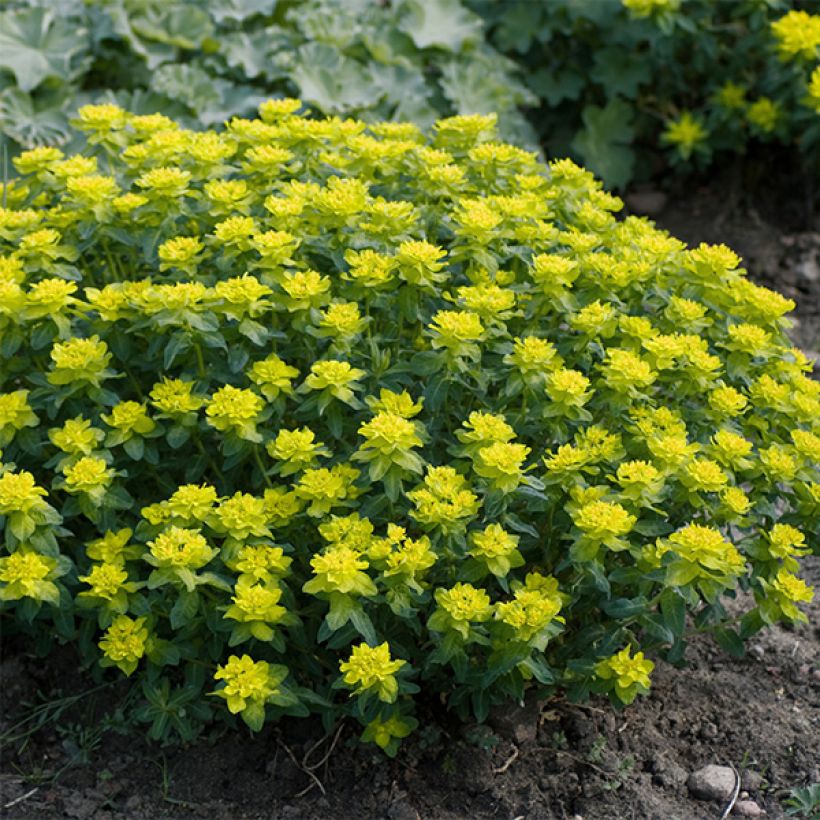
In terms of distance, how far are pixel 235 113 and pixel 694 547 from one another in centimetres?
301

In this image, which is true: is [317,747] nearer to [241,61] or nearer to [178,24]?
[241,61]

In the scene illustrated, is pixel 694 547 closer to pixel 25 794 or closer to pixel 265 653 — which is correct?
pixel 265 653

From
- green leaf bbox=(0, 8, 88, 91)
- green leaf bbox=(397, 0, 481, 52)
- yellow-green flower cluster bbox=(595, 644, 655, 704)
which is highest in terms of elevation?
green leaf bbox=(397, 0, 481, 52)

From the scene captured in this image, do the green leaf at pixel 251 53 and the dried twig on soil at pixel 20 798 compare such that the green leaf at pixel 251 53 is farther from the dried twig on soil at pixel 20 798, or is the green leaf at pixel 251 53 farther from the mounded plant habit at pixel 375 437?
the dried twig on soil at pixel 20 798

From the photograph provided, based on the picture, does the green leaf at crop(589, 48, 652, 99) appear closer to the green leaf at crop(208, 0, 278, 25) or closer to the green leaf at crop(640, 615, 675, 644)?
the green leaf at crop(208, 0, 278, 25)

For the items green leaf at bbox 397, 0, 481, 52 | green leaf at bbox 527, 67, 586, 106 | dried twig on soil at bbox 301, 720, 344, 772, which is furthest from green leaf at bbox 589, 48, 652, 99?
dried twig on soil at bbox 301, 720, 344, 772

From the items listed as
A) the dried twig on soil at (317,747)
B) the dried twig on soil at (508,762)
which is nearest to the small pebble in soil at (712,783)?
the dried twig on soil at (508,762)

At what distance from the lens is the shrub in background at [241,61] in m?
4.61

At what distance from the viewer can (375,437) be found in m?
2.35

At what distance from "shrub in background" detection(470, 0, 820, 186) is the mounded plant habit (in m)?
1.97

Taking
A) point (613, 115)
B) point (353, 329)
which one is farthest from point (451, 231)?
point (613, 115)

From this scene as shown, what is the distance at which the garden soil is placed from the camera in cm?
264

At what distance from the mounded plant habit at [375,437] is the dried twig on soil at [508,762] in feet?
0.69

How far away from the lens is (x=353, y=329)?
254cm
